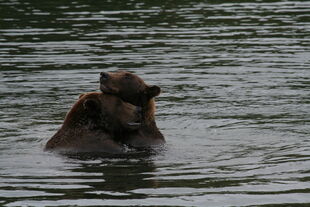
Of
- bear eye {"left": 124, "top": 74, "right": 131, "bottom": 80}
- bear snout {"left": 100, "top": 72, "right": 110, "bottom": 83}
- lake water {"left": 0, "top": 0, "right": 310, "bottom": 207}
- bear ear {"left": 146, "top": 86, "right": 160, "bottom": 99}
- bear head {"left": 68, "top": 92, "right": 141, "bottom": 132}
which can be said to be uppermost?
bear snout {"left": 100, "top": 72, "right": 110, "bottom": 83}

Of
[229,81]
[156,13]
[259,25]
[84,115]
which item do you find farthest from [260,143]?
[156,13]

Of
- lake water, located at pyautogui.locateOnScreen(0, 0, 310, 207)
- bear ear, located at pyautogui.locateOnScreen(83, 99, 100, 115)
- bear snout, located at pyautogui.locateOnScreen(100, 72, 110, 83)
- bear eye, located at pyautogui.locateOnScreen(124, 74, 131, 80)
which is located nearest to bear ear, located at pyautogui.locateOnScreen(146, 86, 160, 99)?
bear eye, located at pyautogui.locateOnScreen(124, 74, 131, 80)

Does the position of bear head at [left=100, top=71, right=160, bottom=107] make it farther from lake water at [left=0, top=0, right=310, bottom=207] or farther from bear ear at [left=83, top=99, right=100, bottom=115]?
lake water at [left=0, top=0, right=310, bottom=207]

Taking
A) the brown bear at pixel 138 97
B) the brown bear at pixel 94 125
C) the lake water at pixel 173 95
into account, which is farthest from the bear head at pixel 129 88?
the lake water at pixel 173 95

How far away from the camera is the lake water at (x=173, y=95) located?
36.1ft

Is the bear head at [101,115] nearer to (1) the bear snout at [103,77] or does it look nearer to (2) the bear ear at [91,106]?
(2) the bear ear at [91,106]

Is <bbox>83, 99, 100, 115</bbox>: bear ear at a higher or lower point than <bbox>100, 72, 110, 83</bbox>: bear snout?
lower

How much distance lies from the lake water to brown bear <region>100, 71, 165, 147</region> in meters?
0.31

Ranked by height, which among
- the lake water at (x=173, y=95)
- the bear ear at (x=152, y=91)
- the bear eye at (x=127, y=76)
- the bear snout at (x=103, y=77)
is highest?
the bear snout at (x=103, y=77)

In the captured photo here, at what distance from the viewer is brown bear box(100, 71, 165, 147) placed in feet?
44.7

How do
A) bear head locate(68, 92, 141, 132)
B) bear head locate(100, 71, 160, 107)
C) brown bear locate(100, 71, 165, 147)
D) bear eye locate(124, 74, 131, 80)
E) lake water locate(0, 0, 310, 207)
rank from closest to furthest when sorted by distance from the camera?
lake water locate(0, 0, 310, 207)
bear head locate(68, 92, 141, 132)
brown bear locate(100, 71, 165, 147)
bear head locate(100, 71, 160, 107)
bear eye locate(124, 74, 131, 80)

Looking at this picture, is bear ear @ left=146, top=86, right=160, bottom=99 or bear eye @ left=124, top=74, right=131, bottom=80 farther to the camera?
bear eye @ left=124, top=74, right=131, bottom=80

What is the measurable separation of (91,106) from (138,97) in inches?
40.6

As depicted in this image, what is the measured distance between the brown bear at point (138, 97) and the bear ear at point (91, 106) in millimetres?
377
